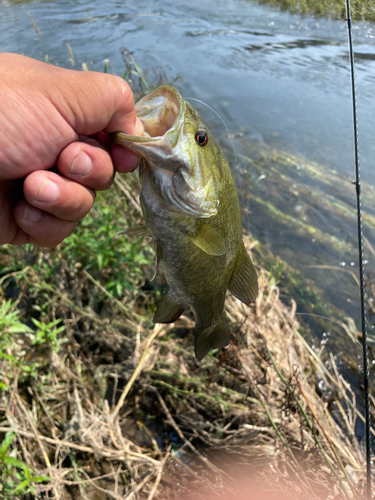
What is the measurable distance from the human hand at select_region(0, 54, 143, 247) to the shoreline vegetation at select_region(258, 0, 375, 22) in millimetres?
11132

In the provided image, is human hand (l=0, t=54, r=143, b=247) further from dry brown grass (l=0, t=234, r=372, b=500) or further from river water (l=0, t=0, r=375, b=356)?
river water (l=0, t=0, r=375, b=356)

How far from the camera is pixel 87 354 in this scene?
358 cm

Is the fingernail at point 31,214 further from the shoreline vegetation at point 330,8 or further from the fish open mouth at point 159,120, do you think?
the shoreline vegetation at point 330,8

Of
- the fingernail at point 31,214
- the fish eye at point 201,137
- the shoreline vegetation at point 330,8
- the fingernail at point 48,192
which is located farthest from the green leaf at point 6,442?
the shoreline vegetation at point 330,8

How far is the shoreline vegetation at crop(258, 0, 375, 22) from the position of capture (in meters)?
10.0

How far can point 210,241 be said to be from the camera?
5.50ft

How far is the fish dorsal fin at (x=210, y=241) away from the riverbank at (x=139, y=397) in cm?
135

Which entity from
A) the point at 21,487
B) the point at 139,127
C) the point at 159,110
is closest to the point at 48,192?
the point at 139,127

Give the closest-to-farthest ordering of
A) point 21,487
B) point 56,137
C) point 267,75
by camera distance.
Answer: point 56,137 → point 21,487 → point 267,75

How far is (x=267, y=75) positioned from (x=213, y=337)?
8.65 meters

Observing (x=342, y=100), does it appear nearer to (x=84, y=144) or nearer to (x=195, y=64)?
(x=195, y=64)

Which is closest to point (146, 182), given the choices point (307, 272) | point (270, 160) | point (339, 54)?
point (307, 272)

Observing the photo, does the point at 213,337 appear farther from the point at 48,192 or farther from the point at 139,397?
the point at 139,397

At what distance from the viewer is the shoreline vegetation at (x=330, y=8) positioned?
10.0 metres
